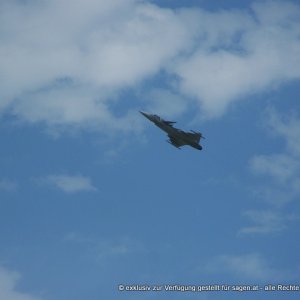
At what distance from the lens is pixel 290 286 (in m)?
65.3

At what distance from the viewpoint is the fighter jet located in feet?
283

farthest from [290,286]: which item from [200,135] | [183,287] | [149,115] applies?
[149,115]

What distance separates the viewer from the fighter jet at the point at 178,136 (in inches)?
3393

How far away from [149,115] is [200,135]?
27.4 ft

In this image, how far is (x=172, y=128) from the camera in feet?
283

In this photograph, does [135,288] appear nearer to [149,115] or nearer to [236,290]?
[236,290]

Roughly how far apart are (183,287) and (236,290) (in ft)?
19.1

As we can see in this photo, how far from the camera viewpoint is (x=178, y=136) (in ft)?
284

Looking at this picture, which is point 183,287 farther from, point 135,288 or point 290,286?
point 290,286

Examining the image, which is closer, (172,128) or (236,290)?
(236,290)

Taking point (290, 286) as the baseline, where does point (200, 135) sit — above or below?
above

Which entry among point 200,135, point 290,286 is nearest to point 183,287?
point 290,286

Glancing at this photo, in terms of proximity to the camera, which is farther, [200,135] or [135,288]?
[200,135]

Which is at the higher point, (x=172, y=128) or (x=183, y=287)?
(x=172, y=128)
